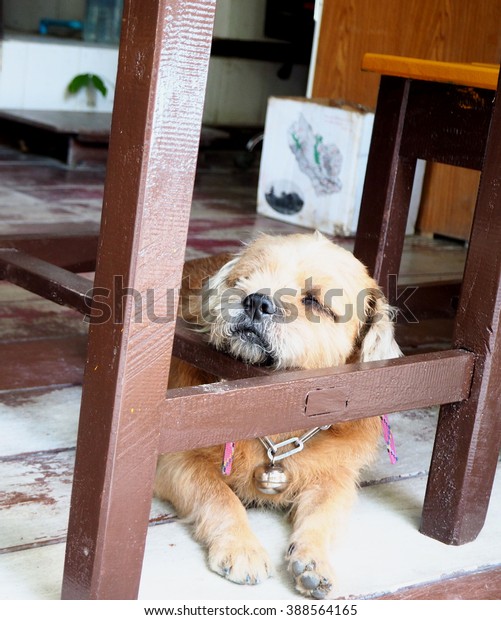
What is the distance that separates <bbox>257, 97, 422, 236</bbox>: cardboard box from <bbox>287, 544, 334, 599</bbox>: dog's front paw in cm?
310

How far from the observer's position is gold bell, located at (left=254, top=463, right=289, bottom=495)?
1.92m

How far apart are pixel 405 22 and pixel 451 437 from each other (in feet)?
11.2

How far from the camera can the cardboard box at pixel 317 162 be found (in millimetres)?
4598

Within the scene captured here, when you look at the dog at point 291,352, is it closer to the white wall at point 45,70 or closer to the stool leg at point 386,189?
the stool leg at point 386,189

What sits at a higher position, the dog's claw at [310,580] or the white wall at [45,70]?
the white wall at [45,70]

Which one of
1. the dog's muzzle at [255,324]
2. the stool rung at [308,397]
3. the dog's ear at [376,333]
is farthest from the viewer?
the dog's ear at [376,333]

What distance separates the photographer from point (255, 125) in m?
7.55

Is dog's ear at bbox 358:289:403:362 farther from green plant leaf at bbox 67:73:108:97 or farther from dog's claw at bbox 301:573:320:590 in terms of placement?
green plant leaf at bbox 67:73:108:97

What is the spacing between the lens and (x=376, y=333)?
2.07m

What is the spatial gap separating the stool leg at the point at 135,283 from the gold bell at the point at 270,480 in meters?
0.53

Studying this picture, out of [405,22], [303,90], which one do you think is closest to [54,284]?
[405,22]

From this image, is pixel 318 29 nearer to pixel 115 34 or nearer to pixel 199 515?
pixel 115 34

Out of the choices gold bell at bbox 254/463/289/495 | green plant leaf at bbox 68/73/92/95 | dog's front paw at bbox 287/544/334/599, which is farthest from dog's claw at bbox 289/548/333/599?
green plant leaf at bbox 68/73/92/95

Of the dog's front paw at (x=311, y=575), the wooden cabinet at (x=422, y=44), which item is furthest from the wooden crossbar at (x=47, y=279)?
the wooden cabinet at (x=422, y=44)
